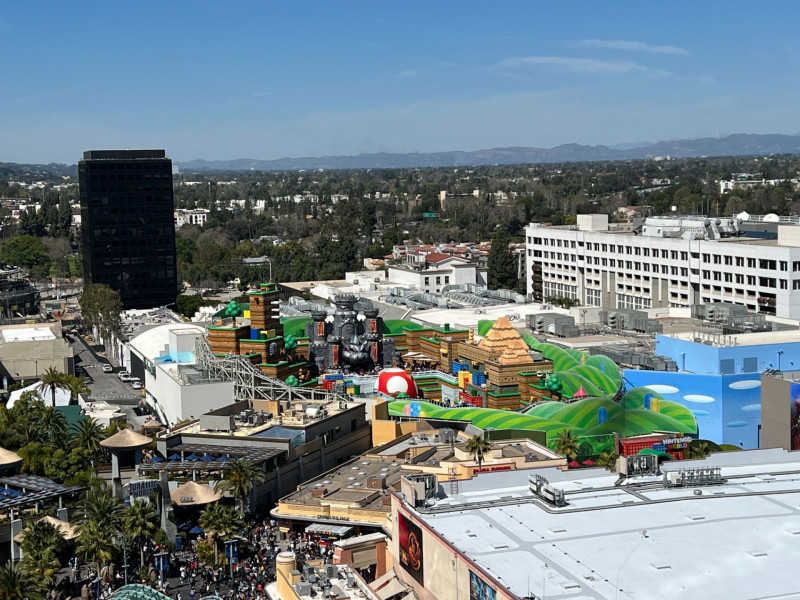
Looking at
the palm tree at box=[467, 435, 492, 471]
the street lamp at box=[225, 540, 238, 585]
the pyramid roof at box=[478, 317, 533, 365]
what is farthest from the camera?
the pyramid roof at box=[478, 317, 533, 365]

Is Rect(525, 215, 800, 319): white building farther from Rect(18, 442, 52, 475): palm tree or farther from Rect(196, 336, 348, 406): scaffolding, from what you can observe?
Rect(18, 442, 52, 475): palm tree

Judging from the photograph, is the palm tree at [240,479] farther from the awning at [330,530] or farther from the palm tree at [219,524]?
the awning at [330,530]

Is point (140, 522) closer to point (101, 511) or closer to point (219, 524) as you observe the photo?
point (101, 511)

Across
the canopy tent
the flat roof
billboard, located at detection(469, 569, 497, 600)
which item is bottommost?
the canopy tent

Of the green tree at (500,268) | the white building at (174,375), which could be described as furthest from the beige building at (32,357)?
the green tree at (500,268)

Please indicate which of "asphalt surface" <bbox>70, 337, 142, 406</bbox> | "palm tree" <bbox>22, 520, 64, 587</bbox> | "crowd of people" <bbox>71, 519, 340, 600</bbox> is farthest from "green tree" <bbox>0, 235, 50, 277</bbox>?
"crowd of people" <bbox>71, 519, 340, 600</bbox>

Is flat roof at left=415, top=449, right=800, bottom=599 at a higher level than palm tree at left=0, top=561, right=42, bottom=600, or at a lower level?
higher
